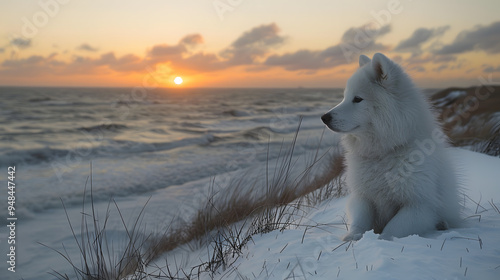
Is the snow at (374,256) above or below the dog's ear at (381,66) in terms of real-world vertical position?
below

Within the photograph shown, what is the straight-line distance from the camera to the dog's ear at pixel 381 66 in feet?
8.39

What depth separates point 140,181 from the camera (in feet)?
28.0

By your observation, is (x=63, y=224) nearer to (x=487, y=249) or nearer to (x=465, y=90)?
(x=487, y=249)

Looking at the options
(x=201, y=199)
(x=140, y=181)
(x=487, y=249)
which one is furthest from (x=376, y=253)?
(x=140, y=181)

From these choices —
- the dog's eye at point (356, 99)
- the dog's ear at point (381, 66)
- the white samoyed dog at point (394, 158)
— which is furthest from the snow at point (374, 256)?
the dog's ear at point (381, 66)

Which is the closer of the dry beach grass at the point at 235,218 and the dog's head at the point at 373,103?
the dog's head at the point at 373,103

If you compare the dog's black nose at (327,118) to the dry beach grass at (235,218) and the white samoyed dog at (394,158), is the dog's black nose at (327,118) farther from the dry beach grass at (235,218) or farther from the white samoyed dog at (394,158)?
the dry beach grass at (235,218)

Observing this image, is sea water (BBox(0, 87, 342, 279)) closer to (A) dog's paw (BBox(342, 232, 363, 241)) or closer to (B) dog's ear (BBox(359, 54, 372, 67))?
(A) dog's paw (BBox(342, 232, 363, 241))

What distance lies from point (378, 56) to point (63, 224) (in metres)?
5.80

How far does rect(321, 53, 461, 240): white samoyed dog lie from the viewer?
8.01ft

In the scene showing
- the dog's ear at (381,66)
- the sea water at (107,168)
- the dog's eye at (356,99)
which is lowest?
the sea water at (107,168)

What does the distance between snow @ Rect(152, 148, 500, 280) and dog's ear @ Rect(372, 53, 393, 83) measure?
3.95 ft

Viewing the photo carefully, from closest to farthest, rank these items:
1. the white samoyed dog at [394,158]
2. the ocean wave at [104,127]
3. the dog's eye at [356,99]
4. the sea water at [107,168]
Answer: the white samoyed dog at [394,158] → the dog's eye at [356,99] → the sea water at [107,168] → the ocean wave at [104,127]

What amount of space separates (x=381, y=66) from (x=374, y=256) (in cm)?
143
